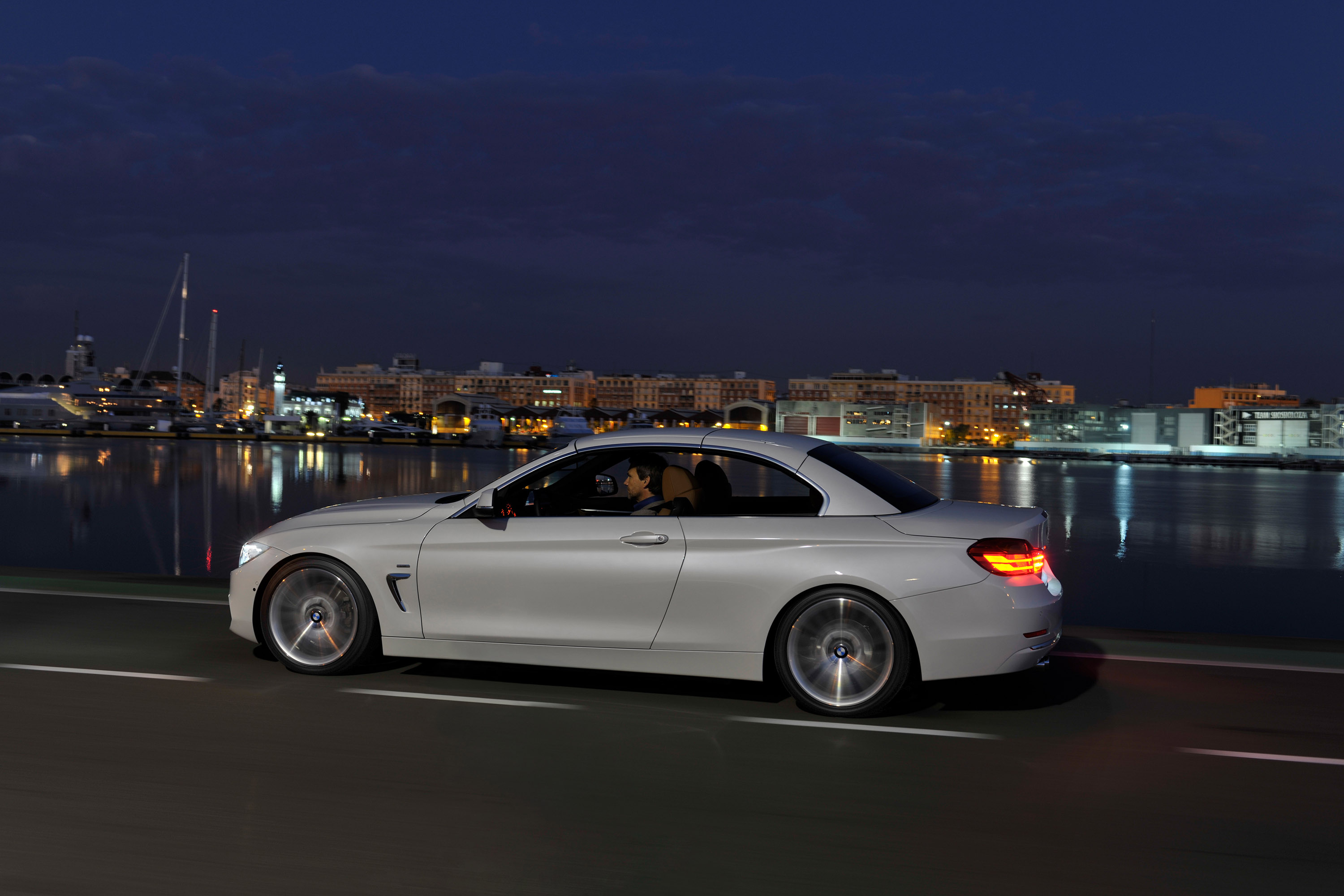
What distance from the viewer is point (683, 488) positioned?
6.17 m

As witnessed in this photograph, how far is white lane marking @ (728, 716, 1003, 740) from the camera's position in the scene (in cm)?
542

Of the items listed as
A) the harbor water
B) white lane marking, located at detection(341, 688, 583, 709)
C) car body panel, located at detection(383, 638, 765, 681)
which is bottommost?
the harbor water

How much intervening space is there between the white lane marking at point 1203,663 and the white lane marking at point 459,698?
339cm

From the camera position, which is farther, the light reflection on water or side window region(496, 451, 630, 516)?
the light reflection on water

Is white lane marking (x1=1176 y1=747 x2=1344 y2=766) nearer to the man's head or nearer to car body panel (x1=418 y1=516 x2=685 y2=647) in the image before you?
car body panel (x1=418 y1=516 x2=685 y2=647)

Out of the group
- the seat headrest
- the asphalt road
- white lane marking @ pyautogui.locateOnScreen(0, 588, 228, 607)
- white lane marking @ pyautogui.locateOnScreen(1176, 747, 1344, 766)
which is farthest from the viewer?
white lane marking @ pyautogui.locateOnScreen(0, 588, 228, 607)

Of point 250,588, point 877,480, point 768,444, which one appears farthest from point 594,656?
point 250,588

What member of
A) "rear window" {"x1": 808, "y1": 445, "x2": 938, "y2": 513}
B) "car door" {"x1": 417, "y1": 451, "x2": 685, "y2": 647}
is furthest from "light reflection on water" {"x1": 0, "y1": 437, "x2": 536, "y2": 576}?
"rear window" {"x1": 808, "y1": 445, "x2": 938, "y2": 513}

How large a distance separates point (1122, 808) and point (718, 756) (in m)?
1.72

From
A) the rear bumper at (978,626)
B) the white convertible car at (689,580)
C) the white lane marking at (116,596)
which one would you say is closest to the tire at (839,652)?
the white convertible car at (689,580)

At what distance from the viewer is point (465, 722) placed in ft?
18.0

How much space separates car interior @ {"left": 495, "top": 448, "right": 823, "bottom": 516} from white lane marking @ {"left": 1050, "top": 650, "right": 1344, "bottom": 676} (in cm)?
234

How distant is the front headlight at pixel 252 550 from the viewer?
6.53 metres

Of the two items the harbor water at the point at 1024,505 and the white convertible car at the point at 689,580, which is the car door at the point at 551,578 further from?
the harbor water at the point at 1024,505
